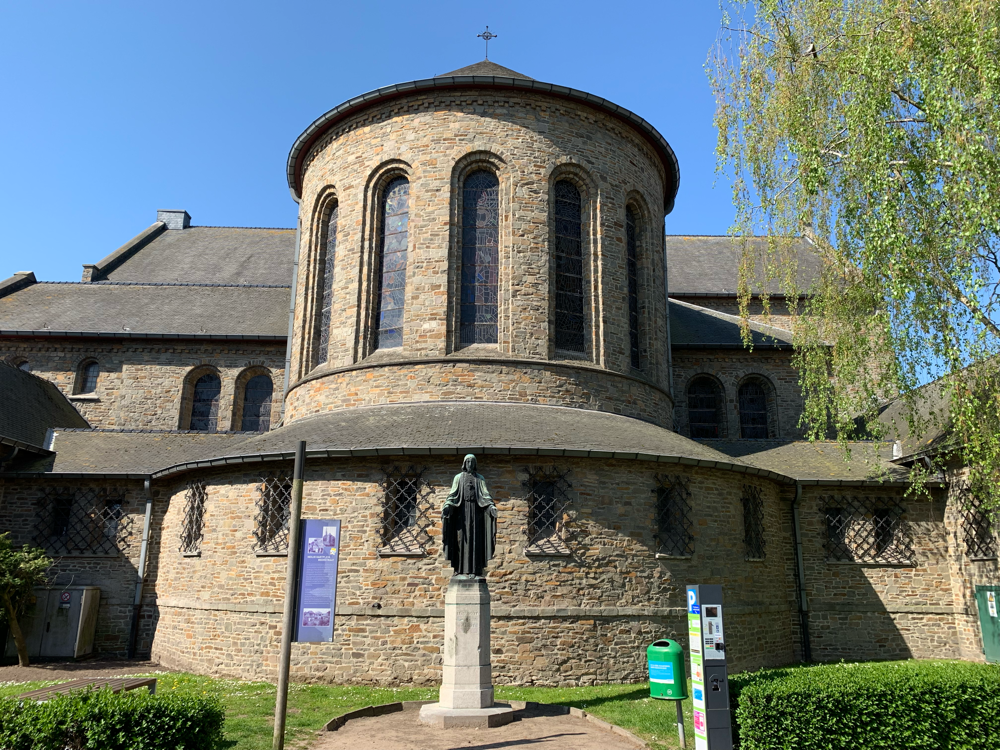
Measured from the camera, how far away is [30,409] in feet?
64.4

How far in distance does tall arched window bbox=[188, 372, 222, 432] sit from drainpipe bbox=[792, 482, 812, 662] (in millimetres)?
15774

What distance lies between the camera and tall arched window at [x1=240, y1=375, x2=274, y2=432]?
22.4 m

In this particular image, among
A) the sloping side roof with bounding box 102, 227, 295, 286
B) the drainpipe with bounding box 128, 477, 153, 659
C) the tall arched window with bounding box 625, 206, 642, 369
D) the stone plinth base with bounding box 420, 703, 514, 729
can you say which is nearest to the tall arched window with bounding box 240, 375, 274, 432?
the sloping side roof with bounding box 102, 227, 295, 286

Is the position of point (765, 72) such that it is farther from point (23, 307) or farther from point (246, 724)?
point (23, 307)

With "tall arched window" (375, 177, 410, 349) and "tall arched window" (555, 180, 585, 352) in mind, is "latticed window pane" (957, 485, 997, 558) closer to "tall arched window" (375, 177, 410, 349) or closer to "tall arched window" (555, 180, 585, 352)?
"tall arched window" (555, 180, 585, 352)

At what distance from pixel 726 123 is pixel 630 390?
5820 mm

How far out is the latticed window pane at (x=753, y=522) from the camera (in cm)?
1513

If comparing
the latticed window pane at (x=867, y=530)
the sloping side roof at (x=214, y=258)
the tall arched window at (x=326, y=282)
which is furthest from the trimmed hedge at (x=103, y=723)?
the sloping side roof at (x=214, y=258)

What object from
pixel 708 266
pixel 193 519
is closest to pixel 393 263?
pixel 193 519

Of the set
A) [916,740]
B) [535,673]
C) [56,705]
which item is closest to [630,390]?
[535,673]

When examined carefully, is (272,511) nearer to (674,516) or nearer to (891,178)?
(674,516)

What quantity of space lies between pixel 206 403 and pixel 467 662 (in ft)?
51.8

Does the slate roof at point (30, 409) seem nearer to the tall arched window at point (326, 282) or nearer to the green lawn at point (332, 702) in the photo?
the tall arched window at point (326, 282)

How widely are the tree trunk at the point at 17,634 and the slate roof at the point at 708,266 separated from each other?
20641mm
